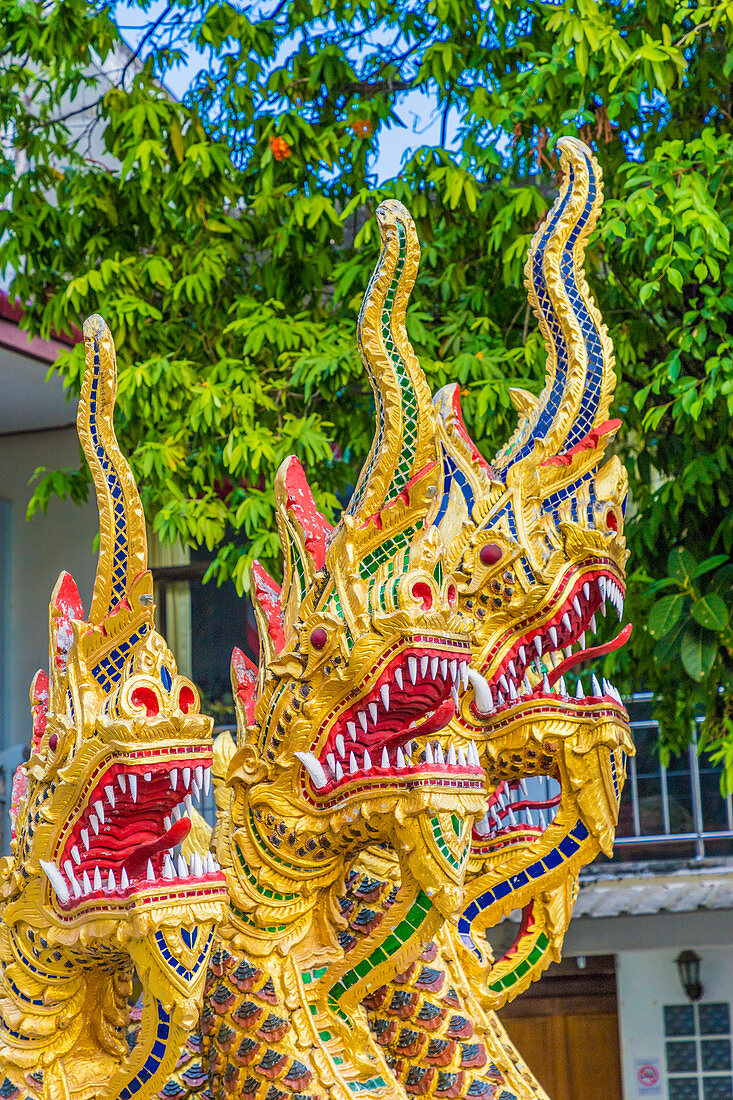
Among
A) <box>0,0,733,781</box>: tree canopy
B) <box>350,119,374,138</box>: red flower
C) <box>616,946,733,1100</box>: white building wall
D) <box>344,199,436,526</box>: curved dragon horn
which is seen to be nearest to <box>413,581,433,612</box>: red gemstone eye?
<box>344,199,436,526</box>: curved dragon horn

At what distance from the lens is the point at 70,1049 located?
3.28 meters

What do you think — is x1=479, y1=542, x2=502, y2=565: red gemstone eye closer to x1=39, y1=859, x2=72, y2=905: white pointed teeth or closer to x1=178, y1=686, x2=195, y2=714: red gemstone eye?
x1=178, y1=686, x2=195, y2=714: red gemstone eye

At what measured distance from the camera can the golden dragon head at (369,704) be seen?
11.3ft

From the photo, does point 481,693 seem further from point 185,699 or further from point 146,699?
point 146,699

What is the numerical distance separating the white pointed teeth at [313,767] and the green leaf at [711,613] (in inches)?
97.8

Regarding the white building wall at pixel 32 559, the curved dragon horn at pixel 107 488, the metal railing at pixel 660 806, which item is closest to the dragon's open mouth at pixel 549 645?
the curved dragon horn at pixel 107 488

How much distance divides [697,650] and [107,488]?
311 cm

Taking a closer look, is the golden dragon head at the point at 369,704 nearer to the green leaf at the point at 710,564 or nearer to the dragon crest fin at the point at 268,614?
the dragon crest fin at the point at 268,614

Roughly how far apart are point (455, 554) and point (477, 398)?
1.75 meters

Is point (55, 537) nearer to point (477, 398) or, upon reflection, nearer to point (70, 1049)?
point (477, 398)

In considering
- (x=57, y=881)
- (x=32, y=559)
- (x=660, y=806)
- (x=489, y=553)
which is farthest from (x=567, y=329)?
(x=32, y=559)

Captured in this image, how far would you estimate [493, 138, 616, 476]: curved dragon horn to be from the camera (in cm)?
436

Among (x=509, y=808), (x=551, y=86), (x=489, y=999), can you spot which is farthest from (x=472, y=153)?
(x=489, y=999)

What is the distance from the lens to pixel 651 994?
803 cm
